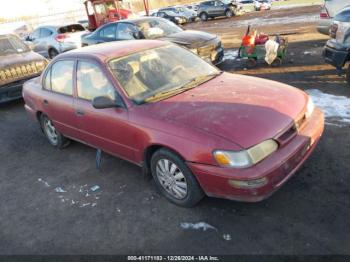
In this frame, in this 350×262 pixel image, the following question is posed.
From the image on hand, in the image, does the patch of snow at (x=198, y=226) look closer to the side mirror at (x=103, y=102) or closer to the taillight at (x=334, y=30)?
the side mirror at (x=103, y=102)

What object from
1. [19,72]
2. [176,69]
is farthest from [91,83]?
[19,72]

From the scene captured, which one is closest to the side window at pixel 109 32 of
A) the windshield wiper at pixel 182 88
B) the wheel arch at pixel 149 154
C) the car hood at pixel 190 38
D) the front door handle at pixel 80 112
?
the car hood at pixel 190 38

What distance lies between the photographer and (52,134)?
5.70 metres

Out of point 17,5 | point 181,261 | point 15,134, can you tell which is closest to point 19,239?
point 181,261

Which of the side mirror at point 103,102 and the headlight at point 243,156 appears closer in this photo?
the headlight at point 243,156

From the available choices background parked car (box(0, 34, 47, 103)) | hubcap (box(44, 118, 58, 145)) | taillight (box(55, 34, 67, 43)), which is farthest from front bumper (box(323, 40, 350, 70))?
taillight (box(55, 34, 67, 43))

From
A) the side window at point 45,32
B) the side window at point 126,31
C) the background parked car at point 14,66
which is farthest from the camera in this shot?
the side window at point 45,32

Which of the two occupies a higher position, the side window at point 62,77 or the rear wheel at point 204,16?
the side window at point 62,77

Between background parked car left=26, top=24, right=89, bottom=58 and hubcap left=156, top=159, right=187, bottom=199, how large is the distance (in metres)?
11.6

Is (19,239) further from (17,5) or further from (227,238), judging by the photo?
(17,5)

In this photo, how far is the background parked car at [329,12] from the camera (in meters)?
9.70

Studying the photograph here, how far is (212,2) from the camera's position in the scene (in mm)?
27469

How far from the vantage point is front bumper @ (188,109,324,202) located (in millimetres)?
3012

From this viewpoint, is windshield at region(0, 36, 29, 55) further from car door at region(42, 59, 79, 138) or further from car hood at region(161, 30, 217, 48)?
car door at region(42, 59, 79, 138)
